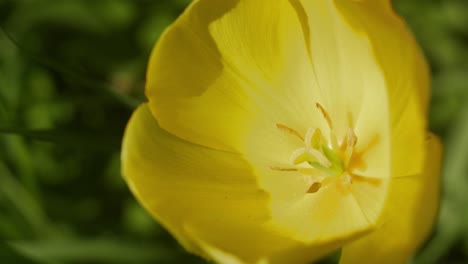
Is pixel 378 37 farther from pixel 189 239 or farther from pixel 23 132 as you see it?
pixel 23 132

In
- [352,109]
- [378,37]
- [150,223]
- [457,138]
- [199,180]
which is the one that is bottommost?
[150,223]

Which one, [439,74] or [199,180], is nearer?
[199,180]

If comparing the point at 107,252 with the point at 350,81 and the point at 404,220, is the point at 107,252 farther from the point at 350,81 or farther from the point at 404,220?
the point at 404,220

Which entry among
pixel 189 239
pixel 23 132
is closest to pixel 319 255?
pixel 189 239

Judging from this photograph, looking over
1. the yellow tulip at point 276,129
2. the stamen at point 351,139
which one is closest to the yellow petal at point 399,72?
the yellow tulip at point 276,129

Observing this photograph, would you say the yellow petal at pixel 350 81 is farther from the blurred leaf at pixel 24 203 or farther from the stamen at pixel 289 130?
the blurred leaf at pixel 24 203

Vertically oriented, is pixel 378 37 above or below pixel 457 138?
above
